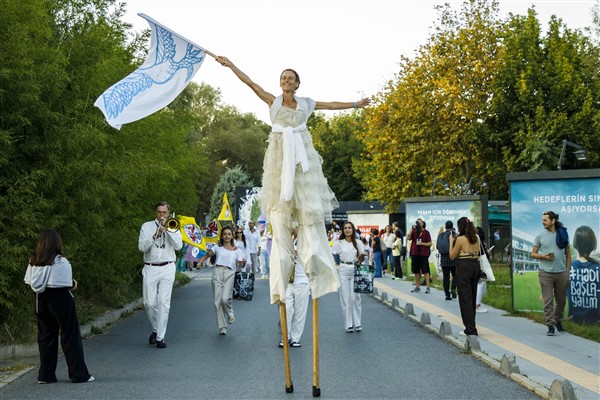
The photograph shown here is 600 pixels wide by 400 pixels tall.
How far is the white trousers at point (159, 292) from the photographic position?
1312 centimetres

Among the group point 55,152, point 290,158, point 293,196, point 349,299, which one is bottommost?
point 349,299

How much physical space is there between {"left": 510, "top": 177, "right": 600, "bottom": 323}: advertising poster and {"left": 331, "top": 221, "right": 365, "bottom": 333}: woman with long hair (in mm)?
3748

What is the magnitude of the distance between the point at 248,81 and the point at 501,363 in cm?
482

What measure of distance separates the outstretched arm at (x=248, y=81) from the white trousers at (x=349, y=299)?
7.56 meters

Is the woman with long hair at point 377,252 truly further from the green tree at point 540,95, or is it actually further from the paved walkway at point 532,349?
the paved walkway at point 532,349

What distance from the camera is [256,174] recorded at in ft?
281

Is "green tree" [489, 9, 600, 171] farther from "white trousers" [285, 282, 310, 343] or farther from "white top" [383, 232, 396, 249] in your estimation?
"white trousers" [285, 282, 310, 343]

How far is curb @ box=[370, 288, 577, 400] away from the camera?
8.27 meters

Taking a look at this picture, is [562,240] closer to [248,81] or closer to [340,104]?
[340,104]

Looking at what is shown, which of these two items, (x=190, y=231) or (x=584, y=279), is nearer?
(x=584, y=279)

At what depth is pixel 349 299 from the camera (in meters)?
15.2

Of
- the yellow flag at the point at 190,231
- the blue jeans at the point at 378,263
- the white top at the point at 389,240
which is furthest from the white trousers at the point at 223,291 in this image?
the blue jeans at the point at 378,263

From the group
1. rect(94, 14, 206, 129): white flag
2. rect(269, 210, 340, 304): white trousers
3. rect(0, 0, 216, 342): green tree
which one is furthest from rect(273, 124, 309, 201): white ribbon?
rect(0, 0, 216, 342): green tree

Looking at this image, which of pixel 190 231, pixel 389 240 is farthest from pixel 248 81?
pixel 389 240
